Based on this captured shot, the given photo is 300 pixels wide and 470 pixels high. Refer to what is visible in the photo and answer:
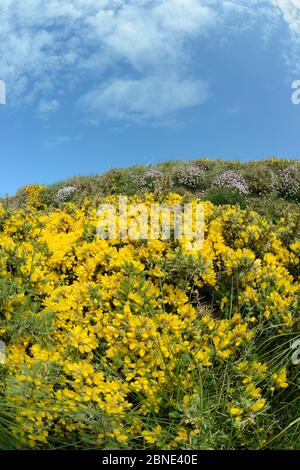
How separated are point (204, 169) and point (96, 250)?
11.8 metres

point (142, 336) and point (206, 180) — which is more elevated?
point (206, 180)

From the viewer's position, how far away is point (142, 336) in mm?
2859

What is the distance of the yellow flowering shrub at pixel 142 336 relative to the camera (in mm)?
2607

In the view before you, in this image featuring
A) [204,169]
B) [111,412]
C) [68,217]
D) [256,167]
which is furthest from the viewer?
[204,169]

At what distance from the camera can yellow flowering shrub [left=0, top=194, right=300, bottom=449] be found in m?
2.61

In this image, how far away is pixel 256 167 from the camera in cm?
1454

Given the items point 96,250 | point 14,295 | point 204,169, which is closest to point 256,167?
point 204,169

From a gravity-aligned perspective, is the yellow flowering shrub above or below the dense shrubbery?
below

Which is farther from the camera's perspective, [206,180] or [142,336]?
[206,180]

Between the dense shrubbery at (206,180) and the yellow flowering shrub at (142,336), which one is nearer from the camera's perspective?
the yellow flowering shrub at (142,336)

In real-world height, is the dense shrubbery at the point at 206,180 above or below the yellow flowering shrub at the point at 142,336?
above

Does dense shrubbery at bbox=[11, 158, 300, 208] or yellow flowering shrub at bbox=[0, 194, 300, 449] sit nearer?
yellow flowering shrub at bbox=[0, 194, 300, 449]

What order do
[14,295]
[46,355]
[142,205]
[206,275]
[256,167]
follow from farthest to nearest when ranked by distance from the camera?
[256,167]
[142,205]
[206,275]
[14,295]
[46,355]
